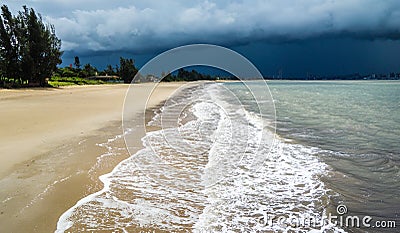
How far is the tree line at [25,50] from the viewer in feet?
109

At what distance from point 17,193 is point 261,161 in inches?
219

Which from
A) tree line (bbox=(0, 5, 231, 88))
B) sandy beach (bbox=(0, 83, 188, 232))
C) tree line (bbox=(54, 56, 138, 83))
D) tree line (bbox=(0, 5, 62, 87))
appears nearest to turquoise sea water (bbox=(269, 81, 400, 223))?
sandy beach (bbox=(0, 83, 188, 232))

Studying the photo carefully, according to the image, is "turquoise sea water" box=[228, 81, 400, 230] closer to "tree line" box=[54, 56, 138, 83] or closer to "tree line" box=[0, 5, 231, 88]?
"tree line" box=[0, 5, 231, 88]

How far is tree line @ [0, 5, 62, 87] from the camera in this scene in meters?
33.4

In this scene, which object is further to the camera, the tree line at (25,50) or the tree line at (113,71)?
the tree line at (113,71)

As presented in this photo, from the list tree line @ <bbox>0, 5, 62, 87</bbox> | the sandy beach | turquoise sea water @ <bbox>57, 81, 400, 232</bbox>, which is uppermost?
tree line @ <bbox>0, 5, 62, 87</bbox>

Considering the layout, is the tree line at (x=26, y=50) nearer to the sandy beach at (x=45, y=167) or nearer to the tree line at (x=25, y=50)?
the tree line at (x=25, y=50)

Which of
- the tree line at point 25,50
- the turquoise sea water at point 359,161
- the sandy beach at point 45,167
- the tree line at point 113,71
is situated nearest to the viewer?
the sandy beach at point 45,167

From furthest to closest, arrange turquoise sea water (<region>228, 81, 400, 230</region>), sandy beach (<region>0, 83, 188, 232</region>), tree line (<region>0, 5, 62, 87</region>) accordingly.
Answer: tree line (<region>0, 5, 62, 87</region>) → turquoise sea water (<region>228, 81, 400, 230</region>) → sandy beach (<region>0, 83, 188, 232</region>)

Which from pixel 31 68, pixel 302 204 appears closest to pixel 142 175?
pixel 302 204

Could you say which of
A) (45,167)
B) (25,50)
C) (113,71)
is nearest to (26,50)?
(25,50)

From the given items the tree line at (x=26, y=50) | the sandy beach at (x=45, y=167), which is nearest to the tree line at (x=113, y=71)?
the tree line at (x=26, y=50)

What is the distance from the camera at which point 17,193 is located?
16.1 feet

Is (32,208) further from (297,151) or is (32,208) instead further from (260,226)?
(297,151)
